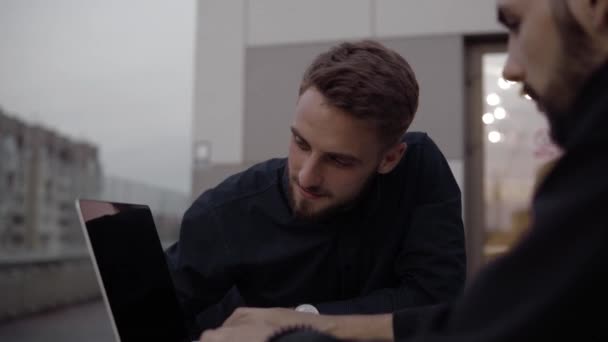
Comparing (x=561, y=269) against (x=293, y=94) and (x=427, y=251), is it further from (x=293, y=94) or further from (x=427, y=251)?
(x=293, y=94)

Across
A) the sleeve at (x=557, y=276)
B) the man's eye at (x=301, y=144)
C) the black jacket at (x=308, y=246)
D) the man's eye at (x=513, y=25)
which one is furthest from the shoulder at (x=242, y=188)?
the sleeve at (x=557, y=276)

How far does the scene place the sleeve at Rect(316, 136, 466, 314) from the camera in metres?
1.07

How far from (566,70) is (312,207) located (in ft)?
2.44

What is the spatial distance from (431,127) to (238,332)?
2.70m

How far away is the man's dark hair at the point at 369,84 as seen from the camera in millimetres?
1101

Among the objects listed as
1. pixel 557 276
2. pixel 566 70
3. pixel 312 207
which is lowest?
pixel 312 207

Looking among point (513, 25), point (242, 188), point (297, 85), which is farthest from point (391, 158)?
point (297, 85)

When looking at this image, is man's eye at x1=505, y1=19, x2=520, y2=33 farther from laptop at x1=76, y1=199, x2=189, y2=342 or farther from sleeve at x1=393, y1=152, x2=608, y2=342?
laptop at x1=76, y1=199, x2=189, y2=342

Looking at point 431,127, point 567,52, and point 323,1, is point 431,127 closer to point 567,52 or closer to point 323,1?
point 323,1

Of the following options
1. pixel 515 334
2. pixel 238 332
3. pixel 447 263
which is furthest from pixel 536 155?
pixel 515 334

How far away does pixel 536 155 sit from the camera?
11.3ft

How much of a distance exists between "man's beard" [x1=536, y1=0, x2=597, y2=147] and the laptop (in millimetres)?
663

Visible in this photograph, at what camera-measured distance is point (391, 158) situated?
1.22 meters

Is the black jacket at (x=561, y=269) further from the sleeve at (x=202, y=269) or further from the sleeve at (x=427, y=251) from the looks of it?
the sleeve at (x=202, y=269)
